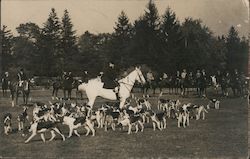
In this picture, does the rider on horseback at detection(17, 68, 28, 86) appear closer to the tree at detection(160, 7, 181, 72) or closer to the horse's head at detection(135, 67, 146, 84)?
the horse's head at detection(135, 67, 146, 84)

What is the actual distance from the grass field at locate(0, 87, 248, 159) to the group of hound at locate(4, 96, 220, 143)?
63 millimetres

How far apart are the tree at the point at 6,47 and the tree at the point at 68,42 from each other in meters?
0.58

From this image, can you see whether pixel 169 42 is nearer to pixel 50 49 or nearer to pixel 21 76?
pixel 50 49

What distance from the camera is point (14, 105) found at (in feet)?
18.8

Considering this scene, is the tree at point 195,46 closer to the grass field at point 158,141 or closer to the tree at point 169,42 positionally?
the tree at point 169,42

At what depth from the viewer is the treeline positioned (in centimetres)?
573

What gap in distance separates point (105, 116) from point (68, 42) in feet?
3.13

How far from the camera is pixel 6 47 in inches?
222

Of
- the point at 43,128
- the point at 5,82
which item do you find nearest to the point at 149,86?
the point at 43,128

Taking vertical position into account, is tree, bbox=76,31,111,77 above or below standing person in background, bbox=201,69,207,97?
above

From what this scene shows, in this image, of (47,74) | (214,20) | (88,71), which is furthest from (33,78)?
(214,20)

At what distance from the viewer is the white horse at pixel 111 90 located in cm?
593

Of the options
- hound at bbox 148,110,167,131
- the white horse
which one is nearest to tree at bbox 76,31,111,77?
the white horse

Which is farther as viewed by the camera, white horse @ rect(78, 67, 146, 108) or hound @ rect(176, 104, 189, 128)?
hound @ rect(176, 104, 189, 128)
